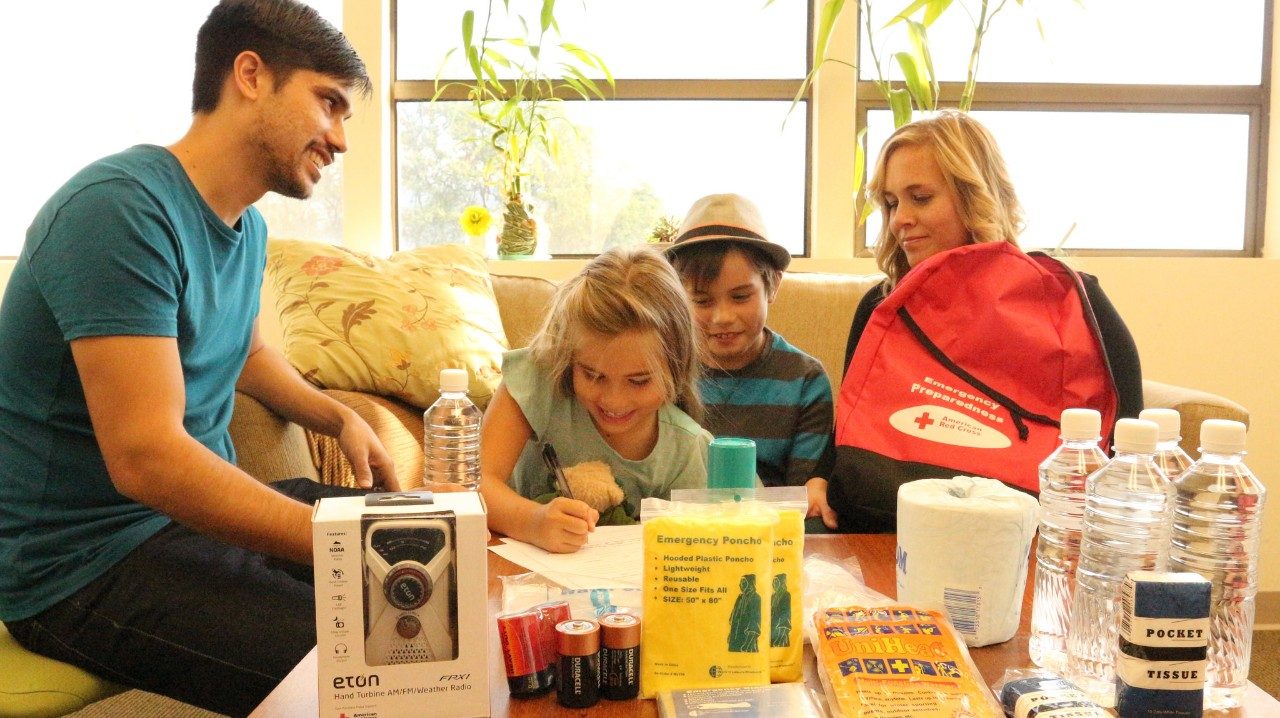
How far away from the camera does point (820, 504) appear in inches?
58.8

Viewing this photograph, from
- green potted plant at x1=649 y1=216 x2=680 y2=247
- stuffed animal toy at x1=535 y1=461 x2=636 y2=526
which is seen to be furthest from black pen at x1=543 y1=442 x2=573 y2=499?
green potted plant at x1=649 y1=216 x2=680 y2=247

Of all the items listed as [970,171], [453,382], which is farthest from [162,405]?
[970,171]

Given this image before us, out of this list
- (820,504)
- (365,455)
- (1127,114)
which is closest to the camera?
(820,504)

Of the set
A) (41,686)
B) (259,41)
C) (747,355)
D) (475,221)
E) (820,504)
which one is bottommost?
(41,686)

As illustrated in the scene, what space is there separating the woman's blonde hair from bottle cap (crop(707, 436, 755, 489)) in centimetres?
105

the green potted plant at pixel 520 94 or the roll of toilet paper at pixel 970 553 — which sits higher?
the green potted plant at pixel 520 94

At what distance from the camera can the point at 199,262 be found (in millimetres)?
1332

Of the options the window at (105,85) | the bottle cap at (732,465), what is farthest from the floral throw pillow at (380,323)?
the bottle cap at (732,465)

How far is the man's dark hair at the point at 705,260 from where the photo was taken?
1.69 metres

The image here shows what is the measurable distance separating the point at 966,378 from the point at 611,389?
0.52 metres

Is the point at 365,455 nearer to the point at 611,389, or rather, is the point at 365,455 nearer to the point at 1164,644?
the point at 611,389

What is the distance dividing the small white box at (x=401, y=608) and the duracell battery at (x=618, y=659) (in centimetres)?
9

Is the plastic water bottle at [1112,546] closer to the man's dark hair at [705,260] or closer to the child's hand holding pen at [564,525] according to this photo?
the child's hand holding pen at [564,525]

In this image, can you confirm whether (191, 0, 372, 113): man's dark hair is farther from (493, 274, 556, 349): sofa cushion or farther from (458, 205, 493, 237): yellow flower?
(458, 205, 493, 237): yellow flower
